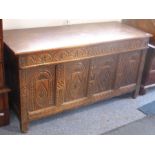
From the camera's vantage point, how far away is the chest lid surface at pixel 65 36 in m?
1.54

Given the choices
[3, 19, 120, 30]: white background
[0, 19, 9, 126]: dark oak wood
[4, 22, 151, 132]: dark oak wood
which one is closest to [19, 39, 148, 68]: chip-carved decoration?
[4, 22, 151, 132]: dark oak wood

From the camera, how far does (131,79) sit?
7.18 feet

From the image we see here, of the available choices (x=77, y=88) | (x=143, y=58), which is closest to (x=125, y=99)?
(x=143, y=58)

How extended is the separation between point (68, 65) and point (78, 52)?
121mm

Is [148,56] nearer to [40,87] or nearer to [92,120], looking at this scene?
[92,120]

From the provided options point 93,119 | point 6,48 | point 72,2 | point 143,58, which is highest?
point 72,2

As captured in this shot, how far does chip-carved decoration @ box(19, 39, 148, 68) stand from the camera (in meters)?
1.50

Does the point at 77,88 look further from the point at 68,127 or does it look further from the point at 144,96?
the point at 144,96

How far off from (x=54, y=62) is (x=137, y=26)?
110 cm

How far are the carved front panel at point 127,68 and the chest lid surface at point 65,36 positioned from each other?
0.62ft

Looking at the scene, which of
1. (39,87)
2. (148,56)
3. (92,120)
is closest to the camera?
(39,87)

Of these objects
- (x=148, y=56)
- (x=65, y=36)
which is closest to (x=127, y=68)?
(x=148, y=56)

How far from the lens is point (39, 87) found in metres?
1.65

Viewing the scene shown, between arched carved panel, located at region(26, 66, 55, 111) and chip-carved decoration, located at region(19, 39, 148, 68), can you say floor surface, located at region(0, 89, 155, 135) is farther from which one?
chip-carved decoration, located at region(19, 39, 148, 68)
